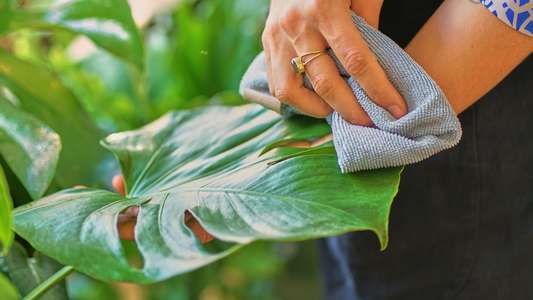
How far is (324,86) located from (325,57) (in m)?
0.03

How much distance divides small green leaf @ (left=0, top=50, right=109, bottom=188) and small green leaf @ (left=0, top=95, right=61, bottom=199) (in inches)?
3.8

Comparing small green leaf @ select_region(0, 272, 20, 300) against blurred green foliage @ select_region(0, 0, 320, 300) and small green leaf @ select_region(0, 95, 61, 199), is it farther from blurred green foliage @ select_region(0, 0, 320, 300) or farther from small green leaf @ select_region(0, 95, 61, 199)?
blurred green foliage @ select_region(0, 0, 320, 300)

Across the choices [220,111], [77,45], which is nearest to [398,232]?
[220,111]

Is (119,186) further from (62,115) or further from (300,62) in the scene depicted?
(300,62)

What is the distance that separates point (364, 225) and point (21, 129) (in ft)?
1.45

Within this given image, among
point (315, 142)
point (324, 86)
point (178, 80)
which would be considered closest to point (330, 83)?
point (324, 86)

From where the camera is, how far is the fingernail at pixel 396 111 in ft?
1.25

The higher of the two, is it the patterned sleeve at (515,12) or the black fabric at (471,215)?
the patterned sleeve at (515,12)

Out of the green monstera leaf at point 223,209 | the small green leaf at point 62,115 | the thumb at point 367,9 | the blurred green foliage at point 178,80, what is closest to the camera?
the green monstera leaf at point 223,209

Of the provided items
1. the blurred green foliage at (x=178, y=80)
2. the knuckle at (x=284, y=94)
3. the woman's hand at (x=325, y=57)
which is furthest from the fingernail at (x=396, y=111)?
the blurred green foliage at (x=178, y=80)

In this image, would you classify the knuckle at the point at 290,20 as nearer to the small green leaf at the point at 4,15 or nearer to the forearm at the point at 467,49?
the forearm at the point at 467,49

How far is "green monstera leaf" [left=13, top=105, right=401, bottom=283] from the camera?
0.29 meters

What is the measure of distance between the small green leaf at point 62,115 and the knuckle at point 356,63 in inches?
18.5


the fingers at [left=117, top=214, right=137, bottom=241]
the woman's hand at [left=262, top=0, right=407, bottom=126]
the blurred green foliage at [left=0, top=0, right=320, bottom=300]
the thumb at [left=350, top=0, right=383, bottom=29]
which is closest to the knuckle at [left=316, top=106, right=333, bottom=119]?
the woman's hand at [left=262, top=0, right=407, bottom=126]
